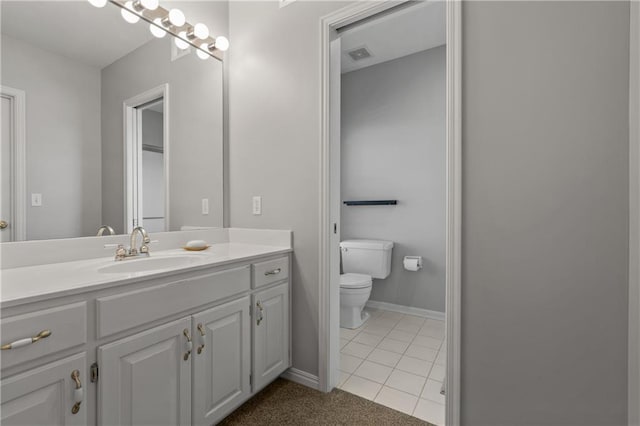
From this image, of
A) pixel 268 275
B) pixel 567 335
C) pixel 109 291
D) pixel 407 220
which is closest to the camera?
pixel 109 291

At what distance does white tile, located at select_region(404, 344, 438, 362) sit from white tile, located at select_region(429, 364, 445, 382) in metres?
0.10

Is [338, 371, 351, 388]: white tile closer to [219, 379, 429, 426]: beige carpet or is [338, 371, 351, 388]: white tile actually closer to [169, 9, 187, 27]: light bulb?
[219, 379, 429, 426]: beige carpet

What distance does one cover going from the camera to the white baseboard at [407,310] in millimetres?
2840

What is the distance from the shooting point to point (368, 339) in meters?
2.43

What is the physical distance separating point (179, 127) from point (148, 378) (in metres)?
1.41

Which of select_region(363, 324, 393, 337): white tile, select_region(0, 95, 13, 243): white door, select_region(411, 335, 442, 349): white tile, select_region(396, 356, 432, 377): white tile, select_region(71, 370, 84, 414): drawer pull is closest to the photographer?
select_region(71, 370, 84, 414): drawer pull

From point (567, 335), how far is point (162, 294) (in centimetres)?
154

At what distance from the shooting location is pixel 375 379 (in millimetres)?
1849

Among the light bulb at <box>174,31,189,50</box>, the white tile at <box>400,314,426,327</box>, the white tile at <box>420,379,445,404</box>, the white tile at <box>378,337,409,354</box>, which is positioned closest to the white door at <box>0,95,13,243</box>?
the light bulb at <box>174,31,189,50</box>

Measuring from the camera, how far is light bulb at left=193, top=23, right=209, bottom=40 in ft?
5.99

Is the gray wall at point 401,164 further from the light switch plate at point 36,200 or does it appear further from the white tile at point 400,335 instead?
the light switch plate at point 36,200

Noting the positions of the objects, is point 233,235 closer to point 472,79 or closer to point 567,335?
point 472,79

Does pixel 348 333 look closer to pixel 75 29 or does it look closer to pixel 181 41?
pixel 181 41

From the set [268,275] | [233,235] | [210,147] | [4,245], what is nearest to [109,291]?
[4,245]
